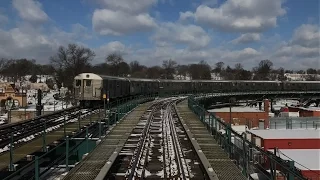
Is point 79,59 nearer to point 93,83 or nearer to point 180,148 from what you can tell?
point 93,83

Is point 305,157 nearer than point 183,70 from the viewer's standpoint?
Yes

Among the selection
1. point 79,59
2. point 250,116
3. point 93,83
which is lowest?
point 250,116

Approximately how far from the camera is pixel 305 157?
89.8 feet

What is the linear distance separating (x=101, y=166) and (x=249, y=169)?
15.0 ft

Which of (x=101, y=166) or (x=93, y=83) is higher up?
(x=93, y=83)

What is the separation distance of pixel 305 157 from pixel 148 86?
121 ft

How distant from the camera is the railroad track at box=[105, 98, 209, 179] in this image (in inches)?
422

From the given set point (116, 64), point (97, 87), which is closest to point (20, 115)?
point (97, 87)

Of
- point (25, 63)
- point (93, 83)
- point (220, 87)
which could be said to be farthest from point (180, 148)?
point (25, 63)

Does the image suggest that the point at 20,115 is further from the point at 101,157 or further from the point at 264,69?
the point at 264,69

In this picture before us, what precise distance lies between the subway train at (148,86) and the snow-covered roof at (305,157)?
669 inches

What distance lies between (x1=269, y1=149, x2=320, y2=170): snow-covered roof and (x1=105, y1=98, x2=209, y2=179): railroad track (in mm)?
10020

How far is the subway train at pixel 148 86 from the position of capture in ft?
109

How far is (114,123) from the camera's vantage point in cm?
2230
